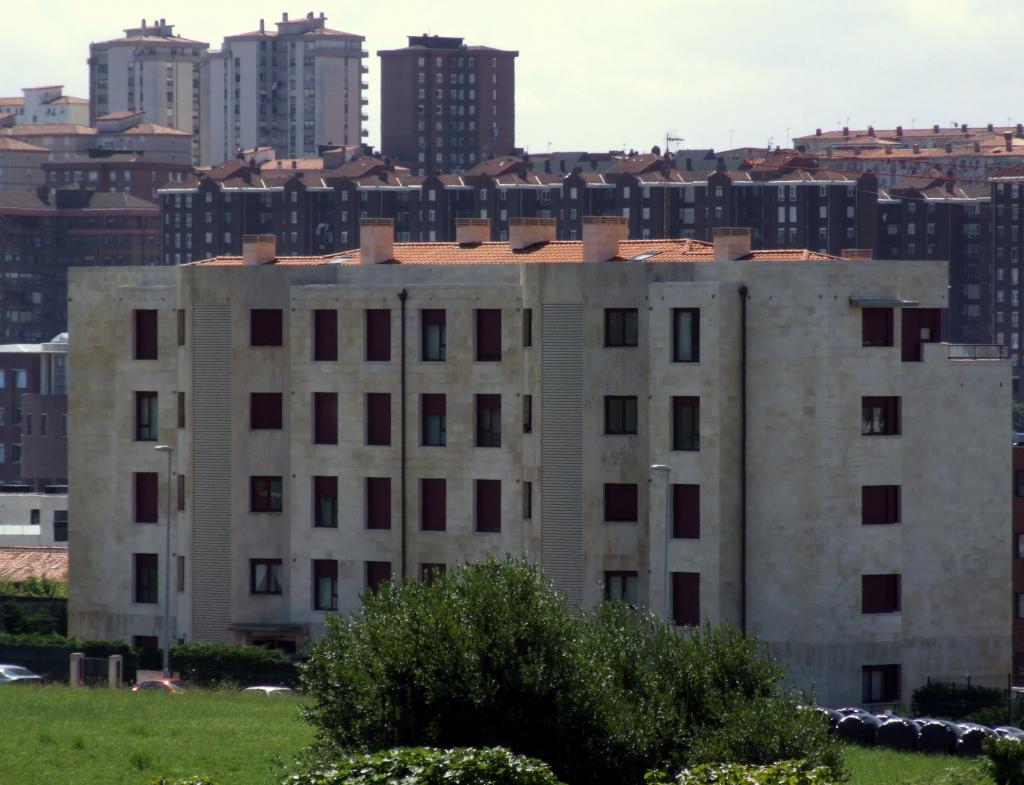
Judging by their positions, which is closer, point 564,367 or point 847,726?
point 847,726

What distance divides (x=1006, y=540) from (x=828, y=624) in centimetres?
679

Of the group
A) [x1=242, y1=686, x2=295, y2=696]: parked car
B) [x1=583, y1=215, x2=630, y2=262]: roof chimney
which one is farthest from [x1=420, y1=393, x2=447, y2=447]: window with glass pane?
[x1=242, y1=686, x2=295, y2=696]: parked car

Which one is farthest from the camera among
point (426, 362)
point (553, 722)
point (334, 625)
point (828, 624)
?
point (426, 362)

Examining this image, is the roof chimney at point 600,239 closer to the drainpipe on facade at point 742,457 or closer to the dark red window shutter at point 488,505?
the drainpipe on facade at point 742,457

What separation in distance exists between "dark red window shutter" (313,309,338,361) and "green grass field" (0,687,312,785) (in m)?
17.9

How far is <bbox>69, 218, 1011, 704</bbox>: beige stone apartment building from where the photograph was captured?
6325 centimetres

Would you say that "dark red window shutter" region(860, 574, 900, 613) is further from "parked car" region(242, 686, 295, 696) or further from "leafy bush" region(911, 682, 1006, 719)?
"parked car" region(242, 686, 295, 696)

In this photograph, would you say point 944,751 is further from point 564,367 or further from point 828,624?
point 564,367

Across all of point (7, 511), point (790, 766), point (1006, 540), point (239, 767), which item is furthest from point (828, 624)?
point (7, 511)

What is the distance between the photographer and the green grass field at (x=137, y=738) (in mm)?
39312

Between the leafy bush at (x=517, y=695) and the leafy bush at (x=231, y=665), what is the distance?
25230mm

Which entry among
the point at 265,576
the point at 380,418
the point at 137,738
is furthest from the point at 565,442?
the point at 137,738

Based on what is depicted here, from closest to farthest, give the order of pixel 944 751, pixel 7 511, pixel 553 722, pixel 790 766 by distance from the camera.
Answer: pixel 790 766
pixel 553 722
pixel 944 751
pixel 7 511

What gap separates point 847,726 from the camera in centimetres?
5316
